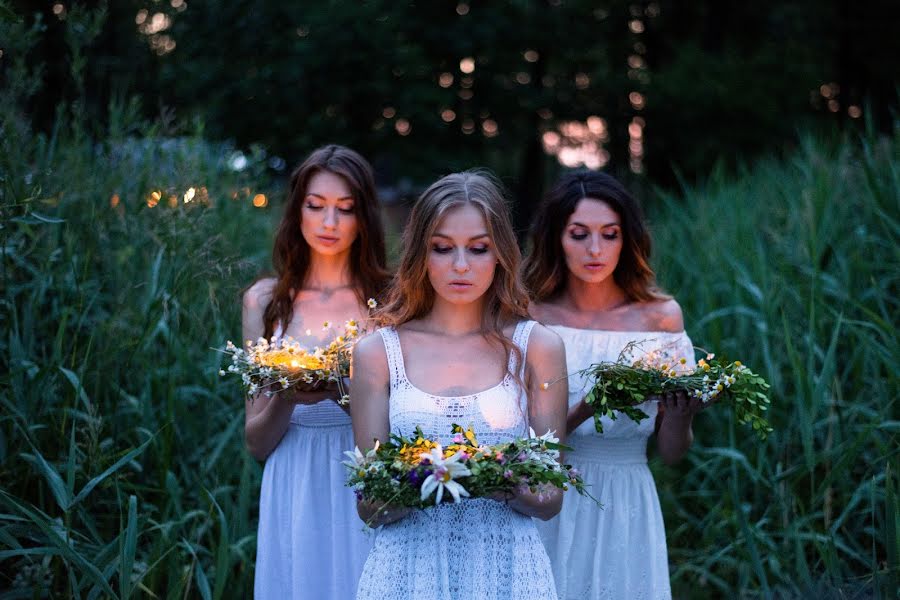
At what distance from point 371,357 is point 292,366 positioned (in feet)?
1.10

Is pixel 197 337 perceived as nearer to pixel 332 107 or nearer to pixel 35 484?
pixel 35 484

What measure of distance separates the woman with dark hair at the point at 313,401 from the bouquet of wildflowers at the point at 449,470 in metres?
0.75

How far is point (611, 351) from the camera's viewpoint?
3.28 metres

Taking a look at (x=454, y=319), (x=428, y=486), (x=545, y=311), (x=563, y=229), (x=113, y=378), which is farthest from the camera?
(x=113, y=378)

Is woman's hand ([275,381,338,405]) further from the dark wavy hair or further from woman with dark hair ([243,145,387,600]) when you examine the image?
the dark wavy hair

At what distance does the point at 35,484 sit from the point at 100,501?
25cm

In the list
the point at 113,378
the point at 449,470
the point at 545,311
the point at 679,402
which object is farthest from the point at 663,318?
the point at 113,378

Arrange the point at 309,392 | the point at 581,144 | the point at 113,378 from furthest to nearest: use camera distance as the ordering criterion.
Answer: the point at 581,144 < the point at 113,378 < the point at 309,392

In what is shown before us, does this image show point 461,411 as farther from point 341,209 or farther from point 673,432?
point 341,209

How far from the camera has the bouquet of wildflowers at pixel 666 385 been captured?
2.59 metres

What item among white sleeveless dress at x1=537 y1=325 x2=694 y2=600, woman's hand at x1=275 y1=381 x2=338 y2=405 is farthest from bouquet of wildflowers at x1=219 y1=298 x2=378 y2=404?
white sleeveless dress at x1=537 y1=325 x2=694 y2=600

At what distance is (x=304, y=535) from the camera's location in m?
3.18

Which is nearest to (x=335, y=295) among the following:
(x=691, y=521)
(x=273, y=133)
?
(x=691, y=521)

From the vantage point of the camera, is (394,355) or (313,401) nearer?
(394,355)
